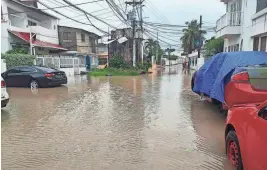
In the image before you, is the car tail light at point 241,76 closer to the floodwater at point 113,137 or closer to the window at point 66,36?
the floodwater at point 113,137

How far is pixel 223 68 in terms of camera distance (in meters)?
7.62

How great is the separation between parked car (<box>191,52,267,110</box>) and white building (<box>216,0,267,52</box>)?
6146mm

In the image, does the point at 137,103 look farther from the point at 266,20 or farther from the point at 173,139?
the point at 266,20

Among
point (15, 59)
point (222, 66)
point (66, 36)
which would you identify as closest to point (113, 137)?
point (222, 66)

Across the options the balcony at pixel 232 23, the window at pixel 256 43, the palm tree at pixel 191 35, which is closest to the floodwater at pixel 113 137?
the window at pixel 256 43

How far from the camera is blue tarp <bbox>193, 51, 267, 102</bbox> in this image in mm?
7304

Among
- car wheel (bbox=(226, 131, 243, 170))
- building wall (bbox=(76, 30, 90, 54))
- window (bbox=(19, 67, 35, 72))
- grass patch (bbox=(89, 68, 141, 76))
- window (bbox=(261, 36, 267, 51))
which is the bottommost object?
grass patch (bbox=(89, 68, 141, 76))

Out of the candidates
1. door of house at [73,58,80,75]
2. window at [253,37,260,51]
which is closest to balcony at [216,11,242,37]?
window at [253,37,260,51]

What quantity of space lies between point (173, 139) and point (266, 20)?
959 cm

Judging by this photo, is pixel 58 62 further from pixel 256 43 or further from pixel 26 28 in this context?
pixel 256 43

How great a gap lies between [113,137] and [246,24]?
13.6m

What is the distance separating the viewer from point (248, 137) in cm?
360

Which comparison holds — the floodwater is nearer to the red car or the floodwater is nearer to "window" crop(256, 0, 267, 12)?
the red car

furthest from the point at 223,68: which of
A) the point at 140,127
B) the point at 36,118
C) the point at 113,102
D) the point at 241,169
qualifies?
the point at 36,118
